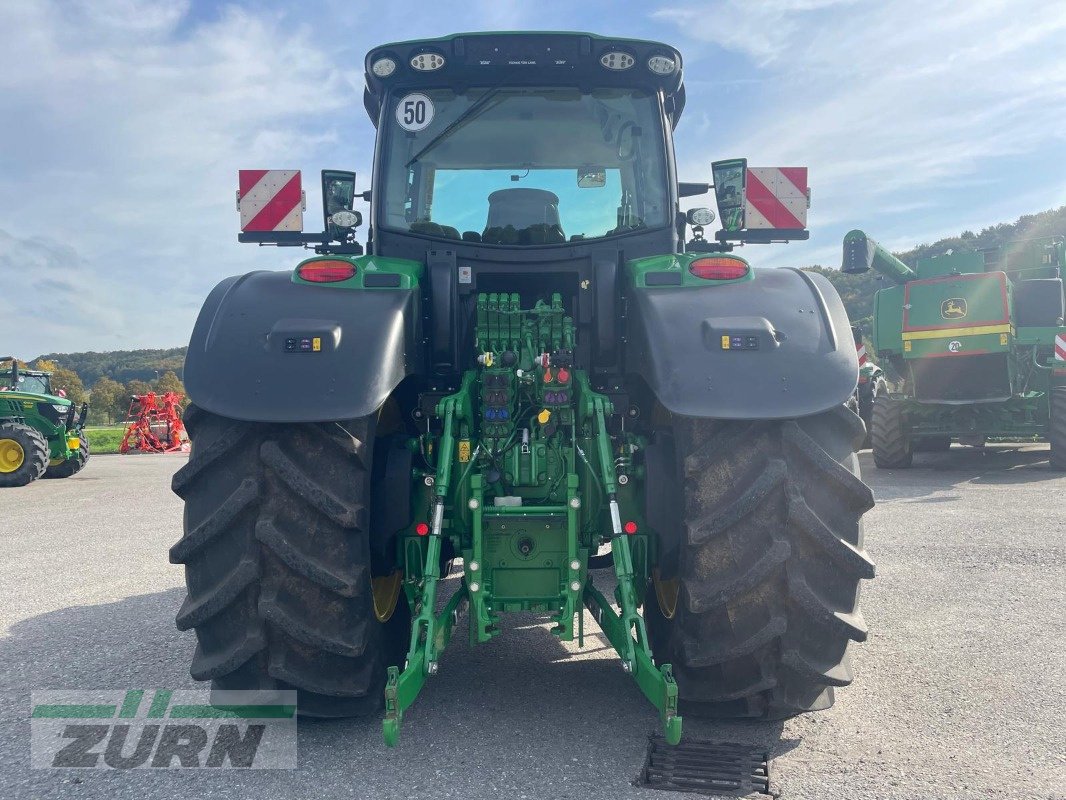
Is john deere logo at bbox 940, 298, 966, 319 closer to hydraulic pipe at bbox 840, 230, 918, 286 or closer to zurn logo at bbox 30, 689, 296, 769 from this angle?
hydraulic pipe at bbox 840, 230, 918, 286

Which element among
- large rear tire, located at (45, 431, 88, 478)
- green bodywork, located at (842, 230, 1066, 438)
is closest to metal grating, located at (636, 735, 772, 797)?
green bodywork, located at (842, 230, 1066, 438)

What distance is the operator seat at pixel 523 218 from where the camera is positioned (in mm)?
3518

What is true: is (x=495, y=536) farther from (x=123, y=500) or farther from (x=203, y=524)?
(x=123, y=500)

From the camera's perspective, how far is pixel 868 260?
10.9m

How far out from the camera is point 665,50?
347 cm

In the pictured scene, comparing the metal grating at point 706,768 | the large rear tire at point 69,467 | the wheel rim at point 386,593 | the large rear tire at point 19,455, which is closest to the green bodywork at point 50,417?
the large rear tire at point 69,467

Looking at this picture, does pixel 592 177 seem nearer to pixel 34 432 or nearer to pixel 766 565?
pixel 766 565

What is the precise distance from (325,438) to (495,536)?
2.27ft

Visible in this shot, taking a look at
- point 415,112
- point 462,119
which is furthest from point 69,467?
point 462,119

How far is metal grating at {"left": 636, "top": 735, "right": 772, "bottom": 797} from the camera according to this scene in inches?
94.2

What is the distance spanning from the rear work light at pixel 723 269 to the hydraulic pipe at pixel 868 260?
26.8 feet

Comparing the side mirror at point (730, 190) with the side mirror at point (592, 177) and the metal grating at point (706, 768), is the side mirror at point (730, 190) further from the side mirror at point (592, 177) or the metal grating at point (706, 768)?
the metal grating at point (706, 768)

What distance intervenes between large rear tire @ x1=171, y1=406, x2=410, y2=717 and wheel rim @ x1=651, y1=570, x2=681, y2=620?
42.8 inches

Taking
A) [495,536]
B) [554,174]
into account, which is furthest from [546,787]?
[554,174]
